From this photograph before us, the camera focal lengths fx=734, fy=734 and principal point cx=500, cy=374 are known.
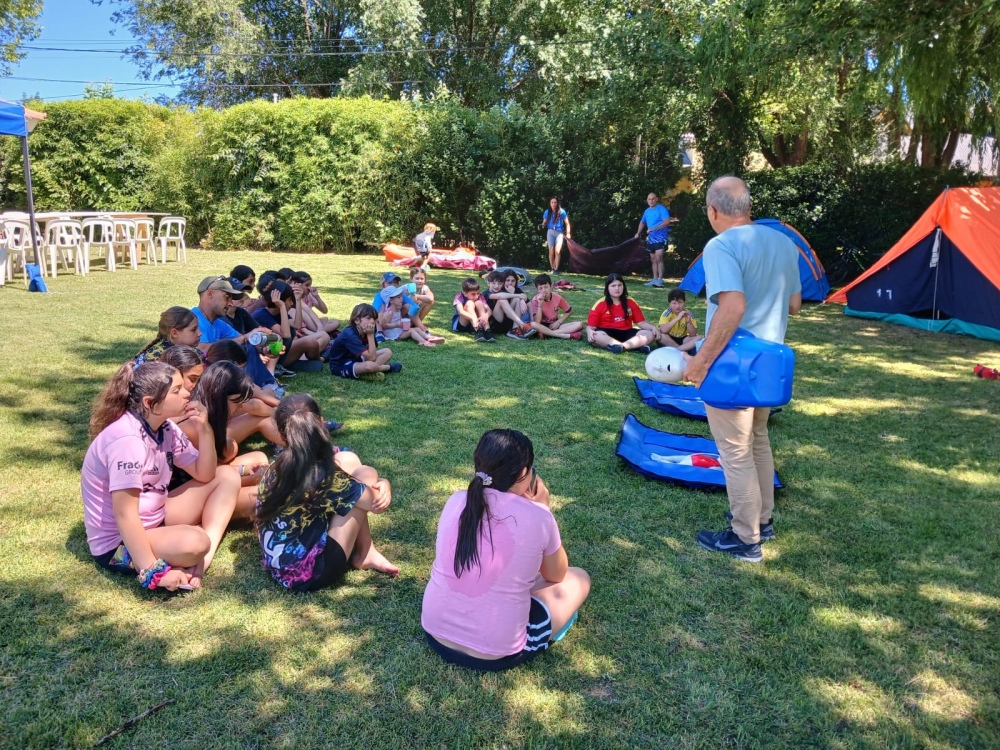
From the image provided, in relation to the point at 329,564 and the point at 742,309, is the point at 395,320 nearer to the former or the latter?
the point at 329,564

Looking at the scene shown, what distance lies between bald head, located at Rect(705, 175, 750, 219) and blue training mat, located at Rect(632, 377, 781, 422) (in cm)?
251

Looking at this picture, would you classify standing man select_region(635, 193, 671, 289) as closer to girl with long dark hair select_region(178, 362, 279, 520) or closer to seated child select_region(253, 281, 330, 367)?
seated child select_region(253, 281, 330, 367)

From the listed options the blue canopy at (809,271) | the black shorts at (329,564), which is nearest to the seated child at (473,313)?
the blue canopy at (809,271)

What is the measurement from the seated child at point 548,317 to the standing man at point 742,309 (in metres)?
5.19

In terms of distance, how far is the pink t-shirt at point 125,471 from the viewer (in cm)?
297

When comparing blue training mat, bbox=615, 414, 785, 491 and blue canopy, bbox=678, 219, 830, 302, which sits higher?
blue canopy, bbox=678, 219, 830, 302

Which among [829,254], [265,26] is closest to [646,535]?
[829,254]

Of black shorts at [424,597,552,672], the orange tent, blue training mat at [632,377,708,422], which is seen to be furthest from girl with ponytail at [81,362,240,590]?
the orange tent

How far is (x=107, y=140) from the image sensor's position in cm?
1977

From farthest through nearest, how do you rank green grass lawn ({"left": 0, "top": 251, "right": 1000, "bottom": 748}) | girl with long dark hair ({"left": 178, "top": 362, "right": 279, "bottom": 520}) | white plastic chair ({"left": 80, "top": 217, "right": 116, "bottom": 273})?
white plastic chair ({"left": 80, "top": 217, "right": 116, "bottom": 273}) → girl with long dark hair ({"left": 178, "top": 362, "right": 279, "bottom": 520}) → green grass lawn ({"left": 0, "top": 251, "right": 1000, "bottom": 748})

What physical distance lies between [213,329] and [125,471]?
2607 mm

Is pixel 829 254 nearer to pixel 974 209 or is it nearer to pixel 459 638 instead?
pixel 974 209

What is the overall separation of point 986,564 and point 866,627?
3.32ft

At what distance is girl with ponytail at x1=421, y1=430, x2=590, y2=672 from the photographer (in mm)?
2576
